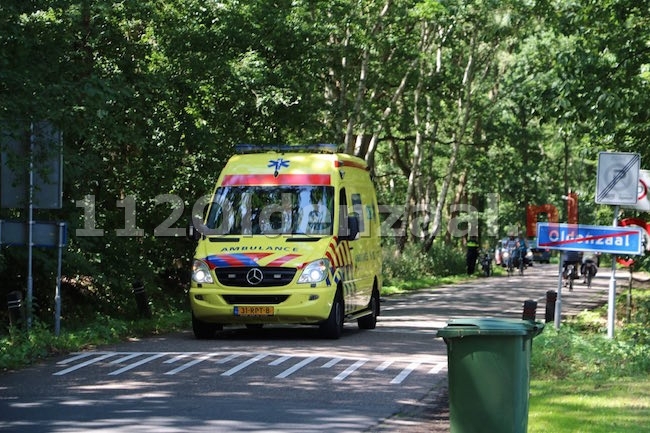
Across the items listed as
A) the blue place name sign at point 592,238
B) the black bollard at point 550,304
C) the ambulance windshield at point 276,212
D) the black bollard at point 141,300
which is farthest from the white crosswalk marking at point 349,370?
the black bollard at point 141,300

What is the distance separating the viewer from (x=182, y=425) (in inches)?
424

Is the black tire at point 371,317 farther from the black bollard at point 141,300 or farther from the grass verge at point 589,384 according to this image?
the grass verge at point 589,384

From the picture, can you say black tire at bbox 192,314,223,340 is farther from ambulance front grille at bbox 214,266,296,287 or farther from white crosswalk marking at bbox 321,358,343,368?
white crosswalk marking at bbox 321,358,343,368

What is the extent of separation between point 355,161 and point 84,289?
20.0ft

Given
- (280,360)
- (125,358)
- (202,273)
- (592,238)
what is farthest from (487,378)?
(202,273)

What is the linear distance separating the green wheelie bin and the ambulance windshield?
10.4m

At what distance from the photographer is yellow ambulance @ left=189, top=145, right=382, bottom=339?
19000 mm

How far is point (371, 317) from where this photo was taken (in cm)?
2227

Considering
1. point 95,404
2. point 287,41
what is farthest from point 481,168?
point 95,404

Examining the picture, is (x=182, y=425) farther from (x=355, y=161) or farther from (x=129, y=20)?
(x=129, y=20)

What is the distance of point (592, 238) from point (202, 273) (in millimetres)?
5858

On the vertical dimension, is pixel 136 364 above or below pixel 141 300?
below

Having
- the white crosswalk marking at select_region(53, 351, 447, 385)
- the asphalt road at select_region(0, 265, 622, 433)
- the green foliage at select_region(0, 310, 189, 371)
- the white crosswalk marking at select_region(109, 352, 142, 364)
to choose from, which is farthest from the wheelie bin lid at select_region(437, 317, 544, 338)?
the green foliage at select_region(0, 310, 189, 371)

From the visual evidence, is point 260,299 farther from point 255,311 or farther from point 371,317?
point 371,317
